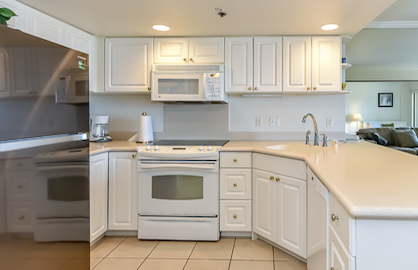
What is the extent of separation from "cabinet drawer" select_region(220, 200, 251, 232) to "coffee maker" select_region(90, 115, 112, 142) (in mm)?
1487

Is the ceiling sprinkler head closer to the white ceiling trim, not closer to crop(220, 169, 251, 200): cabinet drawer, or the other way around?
crop(220, 169, 251, 200): cabinet drawer

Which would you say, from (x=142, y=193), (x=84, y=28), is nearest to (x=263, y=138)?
(x=142, y=193)

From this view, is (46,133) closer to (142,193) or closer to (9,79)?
(9,79)

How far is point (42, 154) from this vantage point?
4.36ft

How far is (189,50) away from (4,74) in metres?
2.31

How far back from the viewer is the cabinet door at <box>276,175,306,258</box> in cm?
231

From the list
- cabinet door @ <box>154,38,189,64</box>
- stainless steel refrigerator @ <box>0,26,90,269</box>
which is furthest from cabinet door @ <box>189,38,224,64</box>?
stainless steel refrigerator @ <box>0,26,90,269</box>

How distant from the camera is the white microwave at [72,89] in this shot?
1438 mm

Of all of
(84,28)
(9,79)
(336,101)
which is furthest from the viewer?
(336,101)

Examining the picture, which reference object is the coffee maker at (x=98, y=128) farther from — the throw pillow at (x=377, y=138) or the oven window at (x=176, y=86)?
the throw pillow at (x=377, y=138)

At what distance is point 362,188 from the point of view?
120cm

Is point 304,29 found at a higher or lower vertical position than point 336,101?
higher

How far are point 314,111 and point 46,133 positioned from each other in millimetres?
2840

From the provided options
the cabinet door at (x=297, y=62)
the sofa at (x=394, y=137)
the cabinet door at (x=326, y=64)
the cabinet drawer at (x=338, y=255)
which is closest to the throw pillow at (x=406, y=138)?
the sofa at (x=394, y=137)
